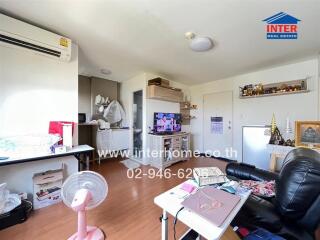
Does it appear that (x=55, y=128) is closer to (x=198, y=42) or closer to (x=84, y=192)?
(x=84, y=192)

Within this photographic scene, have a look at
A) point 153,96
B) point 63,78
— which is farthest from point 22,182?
point 153,96

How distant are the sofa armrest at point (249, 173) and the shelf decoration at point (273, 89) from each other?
212 cm

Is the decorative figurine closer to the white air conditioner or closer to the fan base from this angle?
the fan base

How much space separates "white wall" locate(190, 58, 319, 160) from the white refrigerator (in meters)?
0.25

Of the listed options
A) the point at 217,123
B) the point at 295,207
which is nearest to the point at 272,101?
the point at 217,123

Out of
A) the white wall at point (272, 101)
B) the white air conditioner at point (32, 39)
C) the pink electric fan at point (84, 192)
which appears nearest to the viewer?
the pink electric fan at point (84, 192)

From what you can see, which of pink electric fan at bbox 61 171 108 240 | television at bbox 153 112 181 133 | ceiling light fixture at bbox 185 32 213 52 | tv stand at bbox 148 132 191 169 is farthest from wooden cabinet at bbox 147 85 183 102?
pink electric fan at bbox 61 171 108 240

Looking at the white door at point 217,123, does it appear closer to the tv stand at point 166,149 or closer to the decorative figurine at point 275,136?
the tv stand at point 166,149

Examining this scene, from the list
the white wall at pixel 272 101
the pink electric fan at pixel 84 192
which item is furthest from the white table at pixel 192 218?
the white wall at pixel 272 101

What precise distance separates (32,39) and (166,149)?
115 inches

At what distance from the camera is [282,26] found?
5.98ft

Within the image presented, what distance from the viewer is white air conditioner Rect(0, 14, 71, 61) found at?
1.61 meters

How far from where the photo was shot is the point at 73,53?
86.4 inches

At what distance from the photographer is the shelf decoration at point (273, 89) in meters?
2.79
